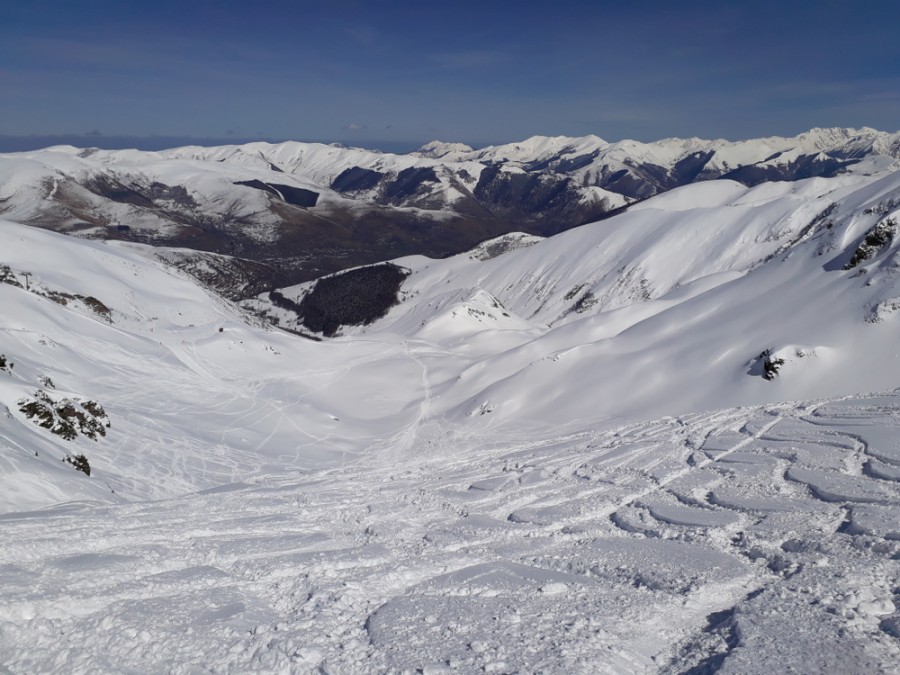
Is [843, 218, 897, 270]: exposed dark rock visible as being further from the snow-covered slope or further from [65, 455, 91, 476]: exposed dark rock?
[65, 455, 91, 476]: exposed dark rock

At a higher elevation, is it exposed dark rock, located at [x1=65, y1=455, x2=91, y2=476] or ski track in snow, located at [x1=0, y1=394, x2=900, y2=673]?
ski track in snow, located at [x1=0, y1=394, x2=900, y2=673]

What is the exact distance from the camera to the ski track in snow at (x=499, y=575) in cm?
604

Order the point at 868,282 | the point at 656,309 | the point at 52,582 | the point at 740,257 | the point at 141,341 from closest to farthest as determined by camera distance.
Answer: the point at 52,582 → the point at 868,282 → the point at 141,341 → the point at 656,309 → the point at 740,257

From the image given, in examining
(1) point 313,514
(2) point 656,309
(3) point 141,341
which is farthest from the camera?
(2) point 656,309

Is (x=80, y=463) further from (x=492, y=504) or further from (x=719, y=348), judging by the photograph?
(x=719, y=348)

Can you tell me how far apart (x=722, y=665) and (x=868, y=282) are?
26.3m

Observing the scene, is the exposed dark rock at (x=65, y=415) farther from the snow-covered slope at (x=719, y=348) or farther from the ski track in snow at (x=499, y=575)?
the snow-covered slope at (x=719, y=348)

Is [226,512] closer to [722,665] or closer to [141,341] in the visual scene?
[722,665]

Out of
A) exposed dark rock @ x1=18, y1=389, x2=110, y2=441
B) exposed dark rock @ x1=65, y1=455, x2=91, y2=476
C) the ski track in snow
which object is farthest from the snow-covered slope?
exposed dark rock @ x1=65, y1=455, x2=91, y2=476

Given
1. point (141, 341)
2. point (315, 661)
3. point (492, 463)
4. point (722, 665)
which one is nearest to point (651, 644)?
point (722, 665)

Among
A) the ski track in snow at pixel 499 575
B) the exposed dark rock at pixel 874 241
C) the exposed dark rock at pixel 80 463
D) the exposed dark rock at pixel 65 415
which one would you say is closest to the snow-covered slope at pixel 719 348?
the exposed dark rock at pixel 874 241

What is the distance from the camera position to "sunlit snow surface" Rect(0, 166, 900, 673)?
6277 millimetres

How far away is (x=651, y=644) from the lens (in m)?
6.27

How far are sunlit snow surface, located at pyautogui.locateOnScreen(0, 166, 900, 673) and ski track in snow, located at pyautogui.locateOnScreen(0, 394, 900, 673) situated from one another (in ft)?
0.15
